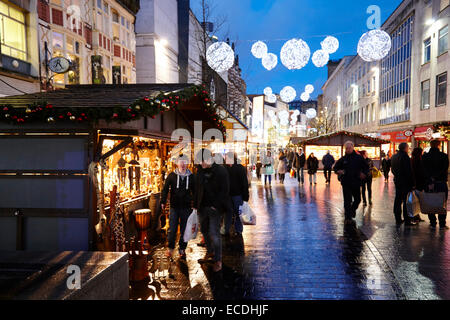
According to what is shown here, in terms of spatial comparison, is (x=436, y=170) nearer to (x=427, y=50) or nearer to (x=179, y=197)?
(x=179, y=197)

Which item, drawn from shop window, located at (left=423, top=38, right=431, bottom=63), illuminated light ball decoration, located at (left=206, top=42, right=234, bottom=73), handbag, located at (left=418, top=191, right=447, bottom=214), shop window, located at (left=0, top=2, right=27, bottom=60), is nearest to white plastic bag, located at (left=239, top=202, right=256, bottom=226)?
handbag, located at (left=418, top=191, right=447, bottom=214)

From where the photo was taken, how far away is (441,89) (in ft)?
82.9

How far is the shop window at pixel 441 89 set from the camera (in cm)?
2462

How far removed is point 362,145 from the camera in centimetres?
2875

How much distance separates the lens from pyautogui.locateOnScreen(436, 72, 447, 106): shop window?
2462 centimetres

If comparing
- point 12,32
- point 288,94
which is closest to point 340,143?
point 288,94

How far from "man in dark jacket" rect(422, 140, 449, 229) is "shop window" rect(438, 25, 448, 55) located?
21320mm

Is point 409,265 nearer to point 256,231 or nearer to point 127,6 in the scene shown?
point 256,231

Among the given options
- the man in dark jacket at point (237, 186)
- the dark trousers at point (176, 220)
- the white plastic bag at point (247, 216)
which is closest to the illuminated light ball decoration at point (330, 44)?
the man in dark jacket at point (237, 186)

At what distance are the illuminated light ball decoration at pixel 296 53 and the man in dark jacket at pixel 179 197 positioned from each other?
5524 mm

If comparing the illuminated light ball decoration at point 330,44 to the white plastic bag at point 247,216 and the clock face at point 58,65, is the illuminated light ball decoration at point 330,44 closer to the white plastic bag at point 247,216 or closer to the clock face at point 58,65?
the white plastic bag at point 247,216

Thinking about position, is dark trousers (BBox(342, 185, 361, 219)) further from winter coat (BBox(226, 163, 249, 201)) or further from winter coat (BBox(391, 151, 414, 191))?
winter coat (BBox(226, 163, 249, 201))

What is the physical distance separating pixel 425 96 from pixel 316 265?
1117 inches

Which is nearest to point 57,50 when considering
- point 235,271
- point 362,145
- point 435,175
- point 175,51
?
point 175,51
